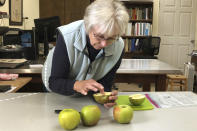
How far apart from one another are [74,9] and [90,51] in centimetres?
388

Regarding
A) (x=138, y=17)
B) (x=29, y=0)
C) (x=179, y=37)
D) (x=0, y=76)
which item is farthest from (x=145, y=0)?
(x=0, y=76)

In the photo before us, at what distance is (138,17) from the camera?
5520 mm

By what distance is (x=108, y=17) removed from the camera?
1.05 meters

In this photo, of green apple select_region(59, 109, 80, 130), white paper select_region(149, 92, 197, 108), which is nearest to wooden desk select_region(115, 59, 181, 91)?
white paper select_region(149, 92, 197, 108)

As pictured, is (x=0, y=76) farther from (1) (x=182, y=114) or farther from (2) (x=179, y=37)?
(2) (x=179, y=37)

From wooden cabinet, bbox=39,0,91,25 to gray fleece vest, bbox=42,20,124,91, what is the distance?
3.77 m

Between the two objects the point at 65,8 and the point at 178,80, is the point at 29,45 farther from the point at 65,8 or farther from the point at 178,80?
the point at 178,80

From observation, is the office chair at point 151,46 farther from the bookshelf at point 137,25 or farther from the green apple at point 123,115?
the green apple at point 123,115

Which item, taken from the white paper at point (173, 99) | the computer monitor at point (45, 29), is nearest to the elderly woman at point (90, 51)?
the white paper at point (173, 99)

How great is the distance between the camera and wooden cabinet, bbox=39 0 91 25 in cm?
504

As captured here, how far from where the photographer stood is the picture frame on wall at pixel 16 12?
376 cm

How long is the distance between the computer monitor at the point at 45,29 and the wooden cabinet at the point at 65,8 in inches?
88.6

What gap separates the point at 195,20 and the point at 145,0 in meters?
1.29

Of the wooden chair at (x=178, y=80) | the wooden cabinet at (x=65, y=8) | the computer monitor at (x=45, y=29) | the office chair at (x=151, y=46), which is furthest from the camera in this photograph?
the office chair at (x=151, y=46)
